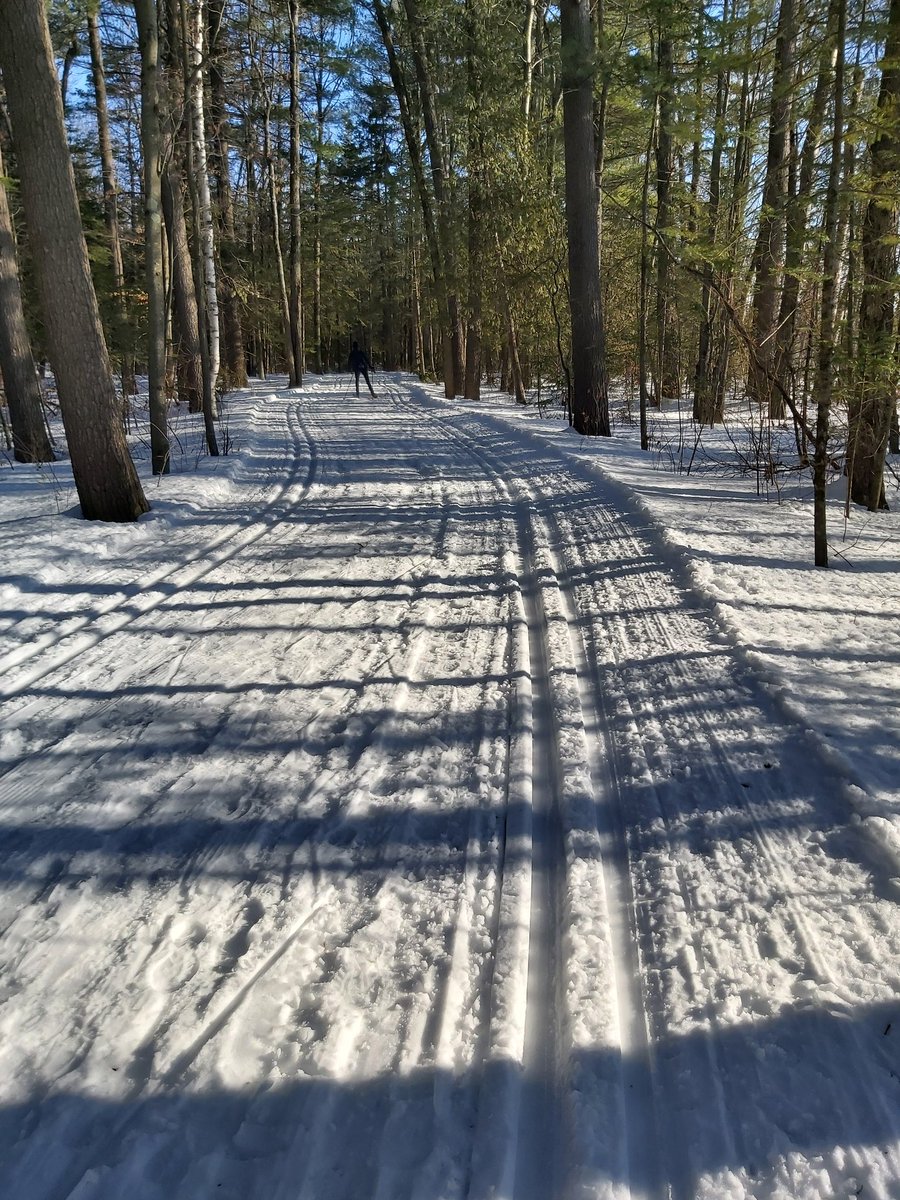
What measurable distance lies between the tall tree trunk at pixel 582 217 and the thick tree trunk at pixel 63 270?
324 inches

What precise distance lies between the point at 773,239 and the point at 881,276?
3.11 m

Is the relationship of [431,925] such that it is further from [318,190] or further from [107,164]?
[318,190]

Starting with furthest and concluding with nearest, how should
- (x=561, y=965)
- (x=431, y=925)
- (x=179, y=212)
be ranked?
(x=179, y=212) → (x=431, y=925) → (x=561, y=965)

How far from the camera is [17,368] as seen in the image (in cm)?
1130

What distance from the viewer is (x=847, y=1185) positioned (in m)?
1.52

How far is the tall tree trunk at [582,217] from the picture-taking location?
1159 cm

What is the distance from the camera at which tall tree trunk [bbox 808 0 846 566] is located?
5.14m

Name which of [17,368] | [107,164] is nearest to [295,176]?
[107,164]

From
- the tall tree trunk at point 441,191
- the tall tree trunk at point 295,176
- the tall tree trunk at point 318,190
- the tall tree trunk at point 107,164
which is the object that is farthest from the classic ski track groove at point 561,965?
the tall tree trunk at point 318,190

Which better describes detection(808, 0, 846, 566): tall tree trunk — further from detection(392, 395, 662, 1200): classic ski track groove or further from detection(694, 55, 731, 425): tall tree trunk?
detection(694, 55, 731, 425): tall tree trunk

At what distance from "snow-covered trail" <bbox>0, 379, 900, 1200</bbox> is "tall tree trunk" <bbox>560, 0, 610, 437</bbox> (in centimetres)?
960

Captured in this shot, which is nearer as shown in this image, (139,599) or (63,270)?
(139,599)

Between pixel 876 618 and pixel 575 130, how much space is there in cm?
1079

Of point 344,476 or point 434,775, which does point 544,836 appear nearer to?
point 434,775
